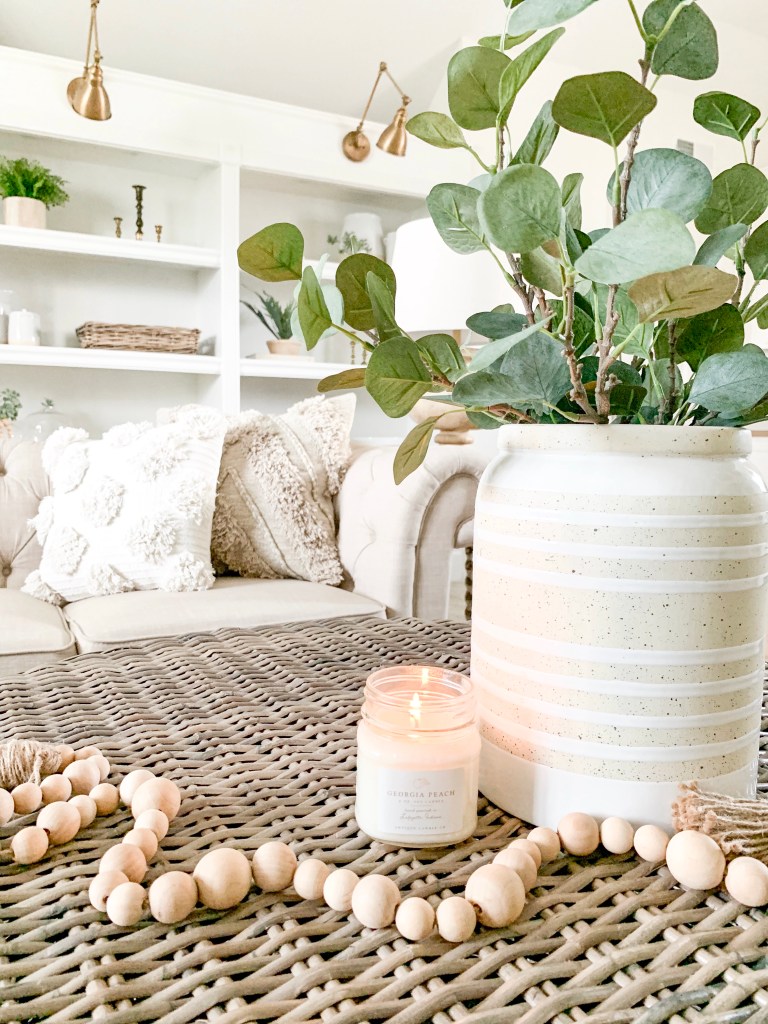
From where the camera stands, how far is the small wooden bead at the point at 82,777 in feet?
1.70

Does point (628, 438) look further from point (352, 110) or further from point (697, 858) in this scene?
point (352, 110)

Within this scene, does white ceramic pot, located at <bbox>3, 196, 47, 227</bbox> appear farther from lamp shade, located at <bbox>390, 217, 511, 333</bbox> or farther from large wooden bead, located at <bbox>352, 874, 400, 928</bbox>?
large wooden bead, located at <bbox>352, 874, 400, 928</bbox>

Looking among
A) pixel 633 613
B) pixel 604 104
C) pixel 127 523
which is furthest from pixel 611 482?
pixel 127 523

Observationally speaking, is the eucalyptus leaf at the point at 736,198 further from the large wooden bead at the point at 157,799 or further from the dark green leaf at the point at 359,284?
the large wooden bead at the point at 157,799

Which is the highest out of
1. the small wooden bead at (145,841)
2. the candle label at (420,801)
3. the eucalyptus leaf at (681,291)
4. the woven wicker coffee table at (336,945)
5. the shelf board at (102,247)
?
the shelf board at (102,247)

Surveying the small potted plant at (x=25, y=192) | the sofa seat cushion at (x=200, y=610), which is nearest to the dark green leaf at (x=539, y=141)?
the sofa seat cushion at (x=200, y=610)

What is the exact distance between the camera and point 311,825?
0.49 meters

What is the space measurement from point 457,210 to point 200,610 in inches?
46.9

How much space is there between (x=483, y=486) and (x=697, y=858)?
0.25 meters

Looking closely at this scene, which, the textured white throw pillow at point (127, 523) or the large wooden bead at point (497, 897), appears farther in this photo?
the textured white throw pillow at point (127, 523)

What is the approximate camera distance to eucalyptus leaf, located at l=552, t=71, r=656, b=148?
38 centimetres

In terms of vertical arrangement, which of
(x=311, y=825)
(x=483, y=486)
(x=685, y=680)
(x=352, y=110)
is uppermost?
(x=352, y=110)

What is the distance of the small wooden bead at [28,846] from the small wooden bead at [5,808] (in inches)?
1.2

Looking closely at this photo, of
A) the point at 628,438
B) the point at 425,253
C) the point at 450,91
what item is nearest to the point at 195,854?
the point at 628,438
